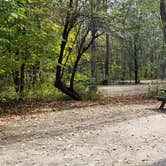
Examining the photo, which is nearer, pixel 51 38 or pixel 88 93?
pixel 51 38

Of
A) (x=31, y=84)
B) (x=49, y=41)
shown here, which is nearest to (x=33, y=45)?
(x=49, y=41)

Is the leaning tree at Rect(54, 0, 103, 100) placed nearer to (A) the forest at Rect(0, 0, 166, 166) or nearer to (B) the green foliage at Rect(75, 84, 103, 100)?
(A) the forest at Rect(0, 0, 166, 166)

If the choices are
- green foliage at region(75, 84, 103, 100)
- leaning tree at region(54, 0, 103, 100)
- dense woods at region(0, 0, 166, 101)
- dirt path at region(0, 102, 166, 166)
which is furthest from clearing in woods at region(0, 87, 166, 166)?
green foliage at region(75, 84, 103, 100)

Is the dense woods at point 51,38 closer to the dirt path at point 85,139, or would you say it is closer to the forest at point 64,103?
the forest at point 64,103

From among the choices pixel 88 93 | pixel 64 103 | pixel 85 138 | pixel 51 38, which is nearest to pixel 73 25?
pixel 51 38

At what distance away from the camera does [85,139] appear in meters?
8.02

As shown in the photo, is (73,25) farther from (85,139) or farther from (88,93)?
(85,139)

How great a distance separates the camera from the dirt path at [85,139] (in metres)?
6.48

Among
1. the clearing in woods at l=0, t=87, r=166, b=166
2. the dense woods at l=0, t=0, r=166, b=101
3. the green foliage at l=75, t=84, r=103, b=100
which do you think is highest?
the dense woods at l=0, t=0, r=166, b=101

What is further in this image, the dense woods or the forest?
the dense woods

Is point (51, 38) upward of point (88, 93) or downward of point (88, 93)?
upward

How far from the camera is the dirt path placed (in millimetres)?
6484

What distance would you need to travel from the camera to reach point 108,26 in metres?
15.5

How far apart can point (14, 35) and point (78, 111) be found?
11.0ft
